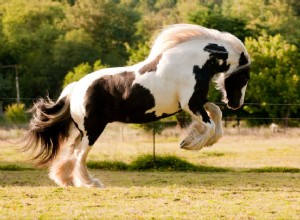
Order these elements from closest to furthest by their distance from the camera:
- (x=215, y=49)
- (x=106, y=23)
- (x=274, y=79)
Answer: (x=215, y=49) → (x=274, y=79) → (x=106, y=23)

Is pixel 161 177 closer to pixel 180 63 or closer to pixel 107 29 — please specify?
pixel 180 63

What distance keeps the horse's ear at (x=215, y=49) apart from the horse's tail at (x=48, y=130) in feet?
7.60

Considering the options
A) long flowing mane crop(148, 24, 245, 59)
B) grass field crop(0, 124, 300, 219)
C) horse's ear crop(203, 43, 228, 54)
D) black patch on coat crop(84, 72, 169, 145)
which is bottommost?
grass field crop(0, 124, 300, 219)

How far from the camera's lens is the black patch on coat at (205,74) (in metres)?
11.3

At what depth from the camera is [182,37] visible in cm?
1154

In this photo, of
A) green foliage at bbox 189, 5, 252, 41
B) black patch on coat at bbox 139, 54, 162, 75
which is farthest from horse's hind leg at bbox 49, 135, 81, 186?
green foliage at bbox 189, 5, 252, 41

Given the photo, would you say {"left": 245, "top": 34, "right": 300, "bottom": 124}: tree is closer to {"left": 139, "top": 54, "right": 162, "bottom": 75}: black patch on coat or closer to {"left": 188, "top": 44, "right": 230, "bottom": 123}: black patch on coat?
→ {"left": 188, "top": 44, "right": 230, "bottom": 123}: black patch on coat

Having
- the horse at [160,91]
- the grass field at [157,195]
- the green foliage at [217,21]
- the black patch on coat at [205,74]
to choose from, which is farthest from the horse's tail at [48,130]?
the green foliage at [217,21]

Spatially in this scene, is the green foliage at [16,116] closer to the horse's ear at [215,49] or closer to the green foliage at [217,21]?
the horse's ear at [215,49]

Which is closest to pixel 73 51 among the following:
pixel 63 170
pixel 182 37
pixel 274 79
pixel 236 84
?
pixel 274 79

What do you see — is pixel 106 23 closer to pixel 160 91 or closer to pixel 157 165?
pixel 157 165

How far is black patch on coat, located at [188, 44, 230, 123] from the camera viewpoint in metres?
11.3

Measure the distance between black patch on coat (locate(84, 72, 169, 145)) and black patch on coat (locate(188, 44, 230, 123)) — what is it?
23.8 inches

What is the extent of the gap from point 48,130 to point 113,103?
4.25 ft
